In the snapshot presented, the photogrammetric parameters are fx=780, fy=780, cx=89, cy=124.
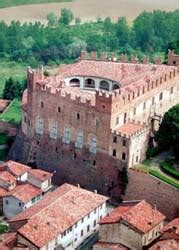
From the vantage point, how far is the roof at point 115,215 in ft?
183

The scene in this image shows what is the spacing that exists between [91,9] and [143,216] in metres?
92.8

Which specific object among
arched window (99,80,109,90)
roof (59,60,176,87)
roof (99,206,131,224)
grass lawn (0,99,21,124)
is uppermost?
roof (59,60,176,87)

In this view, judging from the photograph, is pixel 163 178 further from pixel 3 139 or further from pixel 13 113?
pixel 13 113

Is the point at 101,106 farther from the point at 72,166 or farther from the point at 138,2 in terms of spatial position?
the point at 138,2

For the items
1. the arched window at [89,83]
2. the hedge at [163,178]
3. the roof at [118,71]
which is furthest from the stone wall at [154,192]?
the arched window at [89,83]

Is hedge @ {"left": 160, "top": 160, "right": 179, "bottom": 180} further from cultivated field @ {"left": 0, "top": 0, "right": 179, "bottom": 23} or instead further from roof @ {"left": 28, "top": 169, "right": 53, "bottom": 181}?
cultivated field @ {"left": 0, "top": 0, "right": 179, "bottom": 23}

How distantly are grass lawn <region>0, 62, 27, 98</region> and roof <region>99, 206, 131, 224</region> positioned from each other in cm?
5238

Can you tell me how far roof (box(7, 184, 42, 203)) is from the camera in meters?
60.7

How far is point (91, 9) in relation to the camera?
14412cm

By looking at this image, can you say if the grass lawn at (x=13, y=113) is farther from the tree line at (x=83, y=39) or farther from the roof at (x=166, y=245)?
the tree line at (x=83, y=39)

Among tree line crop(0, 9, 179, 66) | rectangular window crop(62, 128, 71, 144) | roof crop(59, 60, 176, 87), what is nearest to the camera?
rectangular window crop(62, 128, 71, 144)

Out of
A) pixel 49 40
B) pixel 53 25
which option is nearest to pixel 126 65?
pixel 49 40

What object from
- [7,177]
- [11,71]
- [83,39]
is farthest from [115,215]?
Result: [83,39]

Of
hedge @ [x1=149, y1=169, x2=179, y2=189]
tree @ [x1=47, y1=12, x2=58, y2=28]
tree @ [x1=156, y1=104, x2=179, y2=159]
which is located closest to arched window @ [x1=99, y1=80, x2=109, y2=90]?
tree @ [x1=156, y1=104, x2=179, y2=159]
